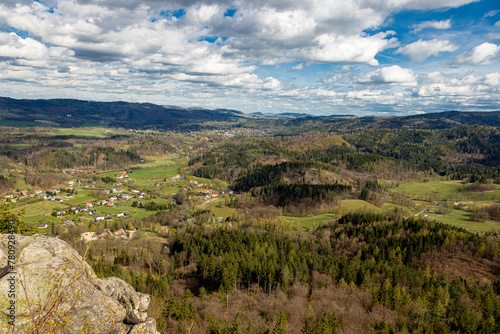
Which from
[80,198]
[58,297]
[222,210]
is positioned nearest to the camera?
[58,297]

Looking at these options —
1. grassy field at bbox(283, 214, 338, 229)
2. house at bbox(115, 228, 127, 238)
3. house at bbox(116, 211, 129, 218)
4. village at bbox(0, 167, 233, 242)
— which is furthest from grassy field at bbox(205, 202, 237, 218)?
house at bbox(115, 228, 127, 238)

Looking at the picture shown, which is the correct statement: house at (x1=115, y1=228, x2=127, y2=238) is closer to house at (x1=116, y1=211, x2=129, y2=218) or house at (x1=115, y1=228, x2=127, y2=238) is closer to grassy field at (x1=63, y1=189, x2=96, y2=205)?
house at (x1=116, y1=211, x2=129, y2=218)

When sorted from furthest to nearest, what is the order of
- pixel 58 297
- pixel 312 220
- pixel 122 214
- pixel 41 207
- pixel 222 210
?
1. pixel 222 210
2. pixel 312 220
3. pixel 41 207
4. pixel 122 214
5. pixel 58 297

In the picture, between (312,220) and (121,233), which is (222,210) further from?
(121,233)

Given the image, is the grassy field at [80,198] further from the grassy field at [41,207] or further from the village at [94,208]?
the grassy field at [41,207]

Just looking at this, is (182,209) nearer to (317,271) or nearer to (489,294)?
(317,271)

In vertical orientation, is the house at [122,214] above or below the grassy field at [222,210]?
above

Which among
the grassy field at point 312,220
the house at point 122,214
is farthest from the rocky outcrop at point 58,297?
the house at point 122,214

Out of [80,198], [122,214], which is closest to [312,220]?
[122,214]
